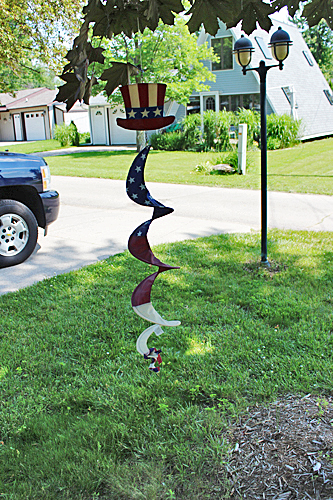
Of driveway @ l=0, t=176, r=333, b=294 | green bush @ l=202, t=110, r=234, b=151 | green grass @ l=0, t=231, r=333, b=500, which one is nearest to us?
green grass @ l=0, t=231, r=333, b=500

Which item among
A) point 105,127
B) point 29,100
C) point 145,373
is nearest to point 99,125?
point 105,127

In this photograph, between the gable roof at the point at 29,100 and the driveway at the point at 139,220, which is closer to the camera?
the driveway at the point at 139,220

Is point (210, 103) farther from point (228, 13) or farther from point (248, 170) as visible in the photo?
point (228, 13)

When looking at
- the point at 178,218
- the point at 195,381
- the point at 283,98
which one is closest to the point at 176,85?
the point at 283,98

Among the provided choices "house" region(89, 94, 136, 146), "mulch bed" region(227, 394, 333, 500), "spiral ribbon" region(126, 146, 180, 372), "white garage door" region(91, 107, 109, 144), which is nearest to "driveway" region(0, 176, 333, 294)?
"mulch bed" region(227, 394, 333, 500)

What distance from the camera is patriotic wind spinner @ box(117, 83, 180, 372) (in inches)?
58.7

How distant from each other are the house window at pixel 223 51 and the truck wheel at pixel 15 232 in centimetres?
2294

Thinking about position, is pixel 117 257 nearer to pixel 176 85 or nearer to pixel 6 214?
pixel 6 214

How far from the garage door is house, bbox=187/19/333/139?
20.3 meters

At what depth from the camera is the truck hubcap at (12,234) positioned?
5.99 metres

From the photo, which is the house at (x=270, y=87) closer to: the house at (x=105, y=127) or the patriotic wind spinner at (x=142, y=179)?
the house at (x=105, y=127)

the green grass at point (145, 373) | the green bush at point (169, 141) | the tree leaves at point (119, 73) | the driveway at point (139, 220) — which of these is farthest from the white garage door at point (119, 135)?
the tree leaves at point (119, 73)

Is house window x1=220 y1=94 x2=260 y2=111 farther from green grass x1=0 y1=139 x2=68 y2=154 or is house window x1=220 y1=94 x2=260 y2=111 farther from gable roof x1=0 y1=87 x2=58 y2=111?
gable roof x1=0 y1=87 x2=58 y2=111

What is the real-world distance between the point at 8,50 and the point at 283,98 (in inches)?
725
